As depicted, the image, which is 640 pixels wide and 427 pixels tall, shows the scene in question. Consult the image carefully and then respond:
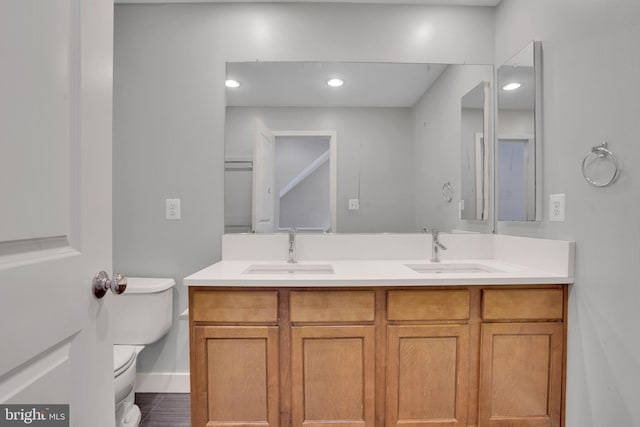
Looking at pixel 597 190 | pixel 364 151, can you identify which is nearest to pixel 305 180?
pixel 364 151

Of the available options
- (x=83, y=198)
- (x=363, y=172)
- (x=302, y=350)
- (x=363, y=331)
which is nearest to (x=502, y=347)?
(x=363, y=331)

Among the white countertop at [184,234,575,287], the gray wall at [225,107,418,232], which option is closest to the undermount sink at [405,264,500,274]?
the white countertop at [184,234,575,287]

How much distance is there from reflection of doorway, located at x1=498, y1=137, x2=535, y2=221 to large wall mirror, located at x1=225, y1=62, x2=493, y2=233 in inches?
5.7

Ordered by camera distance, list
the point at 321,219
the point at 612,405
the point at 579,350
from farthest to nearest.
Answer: the point at 321,219, the point at 579,350, the point at 612,405

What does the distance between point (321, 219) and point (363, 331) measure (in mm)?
722

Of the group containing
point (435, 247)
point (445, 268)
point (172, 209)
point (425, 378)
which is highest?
point (172, 209)

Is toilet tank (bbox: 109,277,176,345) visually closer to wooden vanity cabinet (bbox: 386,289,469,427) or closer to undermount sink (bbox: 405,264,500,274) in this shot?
wooden vanity cabinet (bbox: 386,289,469,427)

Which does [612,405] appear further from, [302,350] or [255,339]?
[255,339]

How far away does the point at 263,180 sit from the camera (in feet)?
6.40

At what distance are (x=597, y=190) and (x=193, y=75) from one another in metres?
2.05

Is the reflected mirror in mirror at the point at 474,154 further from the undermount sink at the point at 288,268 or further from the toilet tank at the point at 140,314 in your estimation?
the toilet tank at the point at 140,314

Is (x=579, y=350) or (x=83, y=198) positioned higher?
(x=83, y=198)

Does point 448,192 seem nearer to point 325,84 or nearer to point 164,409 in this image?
point 325,84

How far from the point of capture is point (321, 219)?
1.95 m
